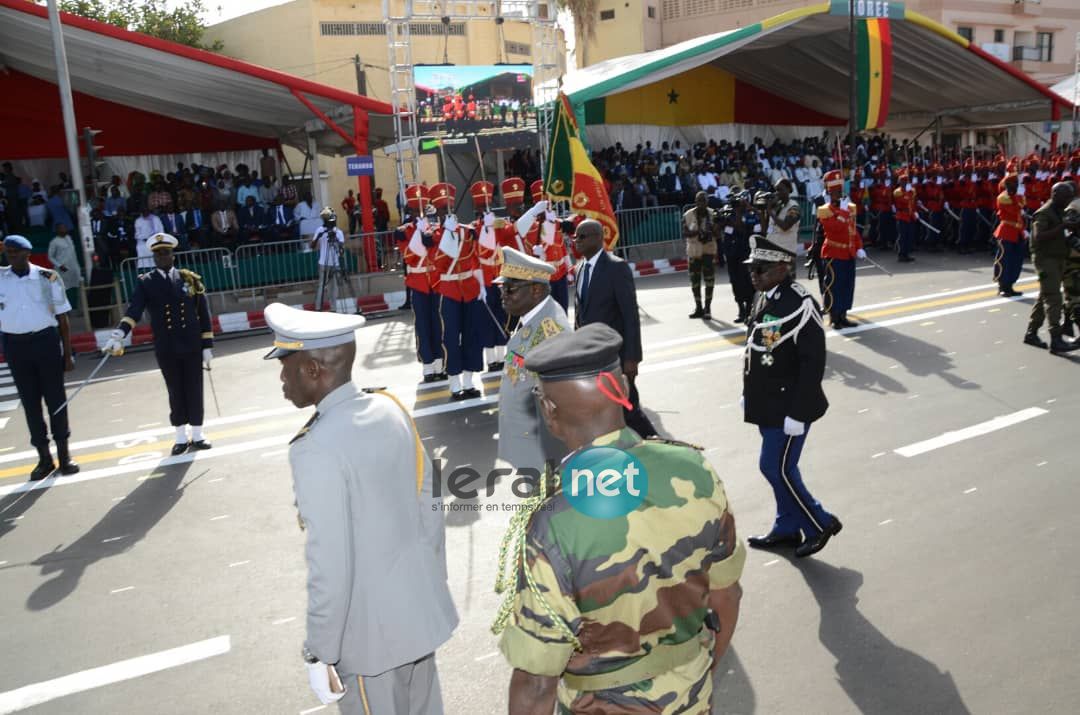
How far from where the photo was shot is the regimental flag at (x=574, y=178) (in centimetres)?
1063

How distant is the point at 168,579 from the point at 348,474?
3.45m

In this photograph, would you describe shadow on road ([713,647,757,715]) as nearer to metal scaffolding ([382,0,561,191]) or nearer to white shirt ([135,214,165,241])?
metal scaffolding ([382,0,561,191])

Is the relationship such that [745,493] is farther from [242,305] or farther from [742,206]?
[242,305]

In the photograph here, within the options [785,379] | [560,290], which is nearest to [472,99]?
[560,290]

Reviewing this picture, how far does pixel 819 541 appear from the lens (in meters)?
5.11

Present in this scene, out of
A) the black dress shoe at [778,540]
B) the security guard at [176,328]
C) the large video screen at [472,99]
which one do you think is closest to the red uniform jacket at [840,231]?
the black dress shoe at [778,540]

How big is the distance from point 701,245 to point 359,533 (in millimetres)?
10517

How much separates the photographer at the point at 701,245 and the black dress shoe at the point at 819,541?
7.83m

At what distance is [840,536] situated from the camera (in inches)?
215

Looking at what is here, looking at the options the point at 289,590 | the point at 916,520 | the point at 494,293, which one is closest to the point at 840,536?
the point at 916,520

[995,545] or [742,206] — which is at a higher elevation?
[742,206]

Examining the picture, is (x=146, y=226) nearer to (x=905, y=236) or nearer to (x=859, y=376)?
(x=859, y=376)

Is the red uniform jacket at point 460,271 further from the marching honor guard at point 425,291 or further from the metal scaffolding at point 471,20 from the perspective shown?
the metal scaffolding at point 471,20

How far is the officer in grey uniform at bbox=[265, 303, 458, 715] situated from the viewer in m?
2.56
